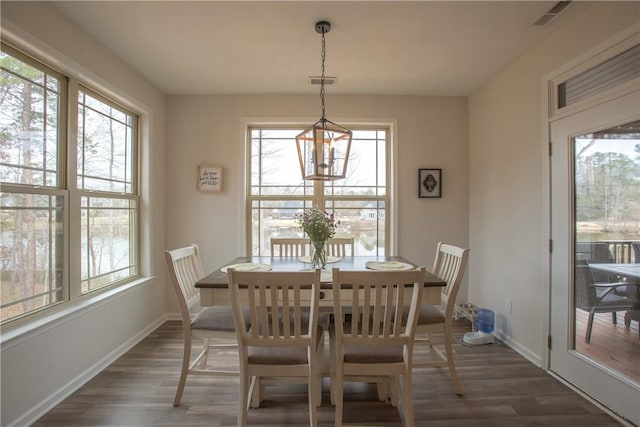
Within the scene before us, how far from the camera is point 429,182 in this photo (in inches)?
135

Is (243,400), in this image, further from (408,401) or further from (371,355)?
(408,401)

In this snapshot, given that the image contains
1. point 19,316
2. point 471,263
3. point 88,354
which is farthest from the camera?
point 471,263

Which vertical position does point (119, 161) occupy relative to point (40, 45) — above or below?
below

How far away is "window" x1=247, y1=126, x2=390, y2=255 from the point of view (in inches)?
138

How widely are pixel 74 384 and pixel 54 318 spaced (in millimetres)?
512

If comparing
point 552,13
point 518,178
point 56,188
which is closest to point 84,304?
point 56,188

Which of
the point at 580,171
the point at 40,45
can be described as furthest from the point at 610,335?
the point at 40,45

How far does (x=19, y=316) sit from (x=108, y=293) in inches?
26.9

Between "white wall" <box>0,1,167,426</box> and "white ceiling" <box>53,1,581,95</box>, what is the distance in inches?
6.6

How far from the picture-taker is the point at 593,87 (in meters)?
1.96

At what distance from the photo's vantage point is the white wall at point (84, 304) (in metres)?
1.70

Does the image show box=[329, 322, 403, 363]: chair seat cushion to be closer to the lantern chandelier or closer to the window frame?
the lantern chandelier

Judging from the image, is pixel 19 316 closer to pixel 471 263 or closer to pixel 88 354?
pixel 88 354

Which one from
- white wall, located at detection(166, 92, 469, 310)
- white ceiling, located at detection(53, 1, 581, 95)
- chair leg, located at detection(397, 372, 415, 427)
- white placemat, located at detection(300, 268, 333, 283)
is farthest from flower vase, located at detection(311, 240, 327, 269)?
white ceiling, located at detection(53, 1, 581, 95)
